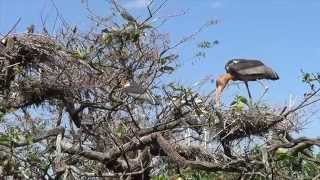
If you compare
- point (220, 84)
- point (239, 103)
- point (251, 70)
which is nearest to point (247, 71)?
point (251, 70)

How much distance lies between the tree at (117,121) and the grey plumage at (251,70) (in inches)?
38.1

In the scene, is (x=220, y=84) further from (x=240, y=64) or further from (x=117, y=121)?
(x=117, y=121)

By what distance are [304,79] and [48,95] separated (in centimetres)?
207

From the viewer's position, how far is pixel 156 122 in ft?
18.4

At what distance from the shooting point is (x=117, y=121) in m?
5.68

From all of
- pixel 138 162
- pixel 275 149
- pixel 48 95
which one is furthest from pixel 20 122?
pixel 275 149

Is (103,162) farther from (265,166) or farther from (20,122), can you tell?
(265,166)

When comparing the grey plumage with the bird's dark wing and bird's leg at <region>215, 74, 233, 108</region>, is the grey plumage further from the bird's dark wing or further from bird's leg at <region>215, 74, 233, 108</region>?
bird's leg at <region>215, 74, 233, 108</region>

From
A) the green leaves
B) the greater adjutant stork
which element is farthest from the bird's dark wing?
the green leaves

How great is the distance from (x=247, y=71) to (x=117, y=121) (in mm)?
2006

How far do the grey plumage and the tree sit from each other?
0.97 meters

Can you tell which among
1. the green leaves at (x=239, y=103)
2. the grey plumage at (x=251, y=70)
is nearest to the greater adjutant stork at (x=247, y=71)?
the grey plumage at (x=251, y=70)

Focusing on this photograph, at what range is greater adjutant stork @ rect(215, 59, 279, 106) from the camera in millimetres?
6934

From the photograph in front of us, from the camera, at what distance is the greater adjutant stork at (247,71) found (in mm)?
6934
